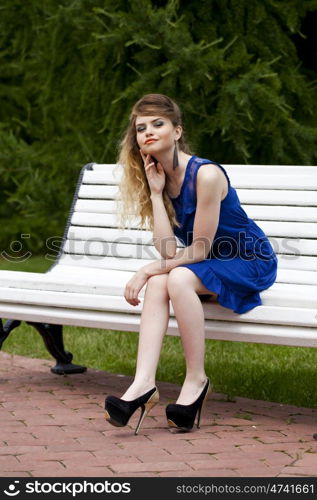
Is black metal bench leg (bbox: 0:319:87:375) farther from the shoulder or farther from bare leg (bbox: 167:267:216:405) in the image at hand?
the shoulder

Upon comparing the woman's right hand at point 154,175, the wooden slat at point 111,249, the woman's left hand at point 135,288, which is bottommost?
the woman's left hand at point 135,288

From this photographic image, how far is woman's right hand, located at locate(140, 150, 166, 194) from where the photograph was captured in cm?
383

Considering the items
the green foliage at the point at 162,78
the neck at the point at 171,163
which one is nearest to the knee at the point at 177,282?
the neck at the point at 171,163

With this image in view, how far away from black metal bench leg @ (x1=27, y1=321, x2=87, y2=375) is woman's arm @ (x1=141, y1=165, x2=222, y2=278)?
51.9 inches

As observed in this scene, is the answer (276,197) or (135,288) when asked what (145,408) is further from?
(276,197)

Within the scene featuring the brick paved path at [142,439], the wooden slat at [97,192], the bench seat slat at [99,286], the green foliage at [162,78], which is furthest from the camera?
the green foliage at [162,78]

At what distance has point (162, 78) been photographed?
774 centimetres

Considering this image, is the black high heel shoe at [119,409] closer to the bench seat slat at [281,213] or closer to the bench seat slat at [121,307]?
the bench seat slat at [121,307]

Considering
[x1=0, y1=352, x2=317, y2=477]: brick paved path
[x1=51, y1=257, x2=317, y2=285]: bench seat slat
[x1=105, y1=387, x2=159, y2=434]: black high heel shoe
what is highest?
[x1=51, y1=257, x2=317, y2=285]: bench seat slat

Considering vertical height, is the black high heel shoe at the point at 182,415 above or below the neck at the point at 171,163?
below

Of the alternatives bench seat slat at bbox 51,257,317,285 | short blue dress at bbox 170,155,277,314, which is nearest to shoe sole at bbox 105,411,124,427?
short blue dress at bbox 170,155,277,314

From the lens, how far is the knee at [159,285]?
363 cm

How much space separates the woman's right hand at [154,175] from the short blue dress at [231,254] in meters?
0.09

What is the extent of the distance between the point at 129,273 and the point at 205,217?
3.52 ft
